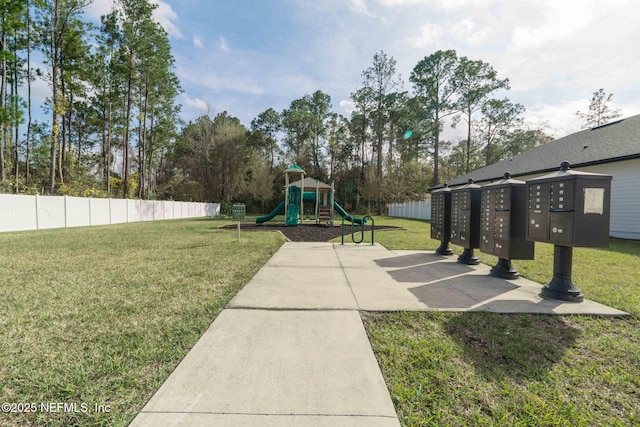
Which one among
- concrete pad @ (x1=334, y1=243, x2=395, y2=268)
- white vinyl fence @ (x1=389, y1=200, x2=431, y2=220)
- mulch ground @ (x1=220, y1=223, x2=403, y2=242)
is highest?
white vinyl fence @ (x1=389, y1=200, x2=431, y2=220)

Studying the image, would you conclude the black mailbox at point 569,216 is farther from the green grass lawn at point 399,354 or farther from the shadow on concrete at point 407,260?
the shadow on concrete at point 407,260

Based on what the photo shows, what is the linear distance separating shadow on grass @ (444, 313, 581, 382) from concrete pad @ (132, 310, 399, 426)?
0.91 metres

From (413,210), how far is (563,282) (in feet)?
86.2

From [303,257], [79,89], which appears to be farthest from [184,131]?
[303,257]

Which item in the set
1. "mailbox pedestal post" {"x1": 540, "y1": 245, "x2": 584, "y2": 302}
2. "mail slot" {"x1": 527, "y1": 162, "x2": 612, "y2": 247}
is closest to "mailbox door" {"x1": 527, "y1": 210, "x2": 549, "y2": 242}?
"mail slot" {"x1": 527, "y1": 162, "x2": 612, "y2": 247}

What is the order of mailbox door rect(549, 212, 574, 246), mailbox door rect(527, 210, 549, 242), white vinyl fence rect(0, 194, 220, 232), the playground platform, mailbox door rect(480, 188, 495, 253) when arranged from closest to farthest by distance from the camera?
the playground platform
mailbox door rect(549, 212, 574, 246)
mailbox door rect(527, 210, 549, 242)
mailbox door rect(480, 188, 495, 253)
white vinyl fence rect(0, 194, 220, 232)

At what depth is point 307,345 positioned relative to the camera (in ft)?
7.98

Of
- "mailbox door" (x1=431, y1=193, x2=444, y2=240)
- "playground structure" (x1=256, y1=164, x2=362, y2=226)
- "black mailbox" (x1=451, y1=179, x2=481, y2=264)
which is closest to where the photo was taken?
"black mailbox" (x1=451, y1=179, x2=481, y2=264)

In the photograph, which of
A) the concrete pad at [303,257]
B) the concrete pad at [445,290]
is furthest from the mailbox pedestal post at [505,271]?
the concrete pad at [303,257]

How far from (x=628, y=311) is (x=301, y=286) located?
405 cm

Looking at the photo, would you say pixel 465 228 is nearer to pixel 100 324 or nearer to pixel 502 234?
pixel 502 234

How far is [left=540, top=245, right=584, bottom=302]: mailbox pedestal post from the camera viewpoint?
364 cm

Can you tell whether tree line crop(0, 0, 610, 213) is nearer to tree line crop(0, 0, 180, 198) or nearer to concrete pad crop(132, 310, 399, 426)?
tree line crop(0, 0, 180, 198)

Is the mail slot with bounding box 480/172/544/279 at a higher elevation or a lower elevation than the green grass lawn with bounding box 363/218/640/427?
higher
